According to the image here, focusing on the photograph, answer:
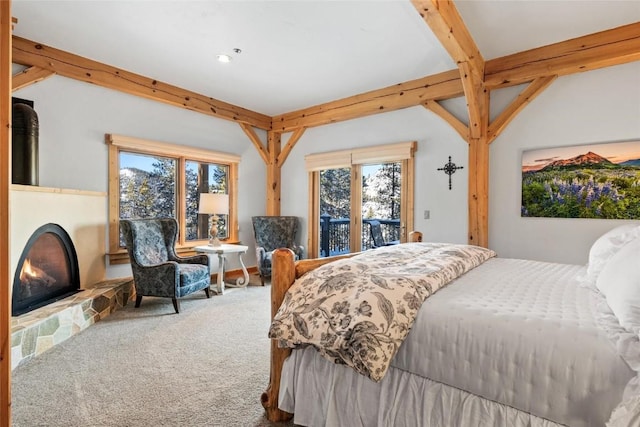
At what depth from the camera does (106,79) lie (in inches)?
148

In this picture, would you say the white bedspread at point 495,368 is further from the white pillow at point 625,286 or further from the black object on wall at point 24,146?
the black object on wall at point 24,146

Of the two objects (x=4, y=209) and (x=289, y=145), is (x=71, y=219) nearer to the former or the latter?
(x=4, y=209)

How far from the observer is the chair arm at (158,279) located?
3.48m

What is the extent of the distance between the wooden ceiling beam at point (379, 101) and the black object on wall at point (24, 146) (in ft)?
10.9

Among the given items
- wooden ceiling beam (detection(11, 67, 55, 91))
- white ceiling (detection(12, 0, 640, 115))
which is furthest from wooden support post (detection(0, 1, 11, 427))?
wooden ceiling beam (detection(11, 67, 55, 91))

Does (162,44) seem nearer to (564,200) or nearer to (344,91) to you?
(344,91)

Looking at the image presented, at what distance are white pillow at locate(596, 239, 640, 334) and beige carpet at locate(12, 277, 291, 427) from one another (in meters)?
1.62

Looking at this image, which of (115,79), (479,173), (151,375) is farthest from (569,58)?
(115,79)

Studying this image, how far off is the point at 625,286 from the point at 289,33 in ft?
9.53

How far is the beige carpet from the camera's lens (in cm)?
181

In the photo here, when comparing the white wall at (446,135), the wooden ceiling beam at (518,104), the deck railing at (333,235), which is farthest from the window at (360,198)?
the wooden ceiling beam at (518,104)

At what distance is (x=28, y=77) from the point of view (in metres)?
3.22

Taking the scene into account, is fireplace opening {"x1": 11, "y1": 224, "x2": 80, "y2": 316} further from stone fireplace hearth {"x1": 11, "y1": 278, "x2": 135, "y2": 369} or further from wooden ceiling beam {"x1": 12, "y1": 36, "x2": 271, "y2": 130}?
wooden ceiling beam {"x1": 12, "y1": 36, "x2": 271, "y2": 130}

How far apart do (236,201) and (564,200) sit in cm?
434
